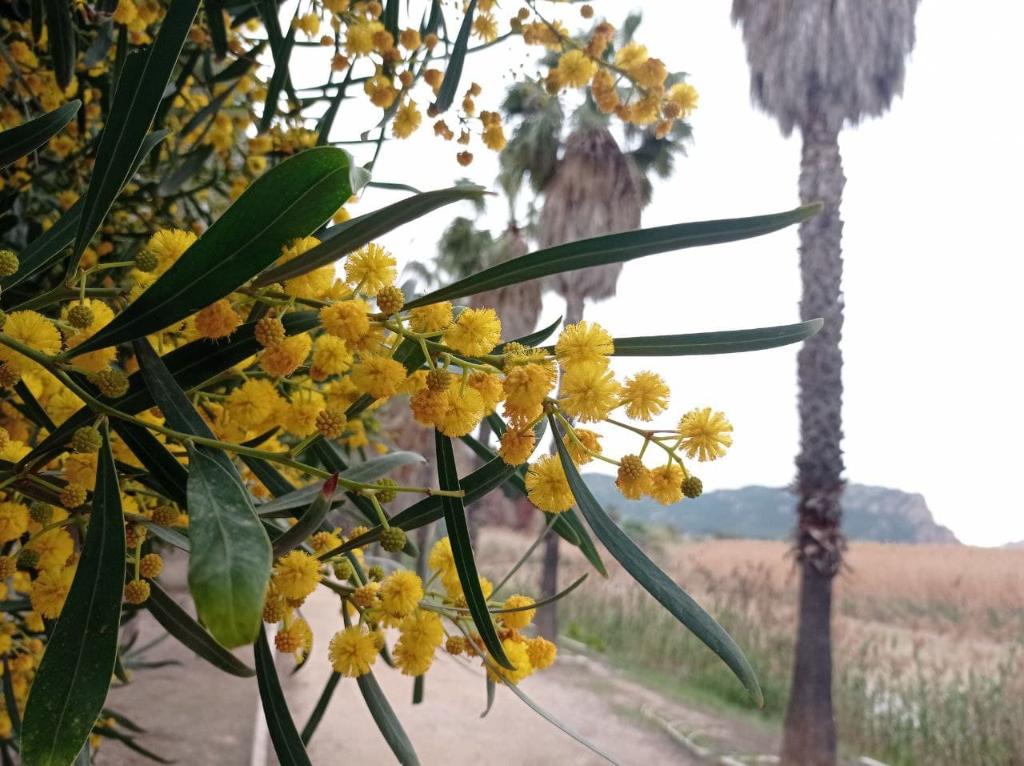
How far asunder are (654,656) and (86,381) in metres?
5.42

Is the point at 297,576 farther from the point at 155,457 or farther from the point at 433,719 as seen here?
the point at 433,719

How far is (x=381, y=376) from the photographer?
14.0 inches

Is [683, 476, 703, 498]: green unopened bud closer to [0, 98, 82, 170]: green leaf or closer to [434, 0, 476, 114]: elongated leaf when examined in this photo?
[0, 98, 82, 170]: green leaf

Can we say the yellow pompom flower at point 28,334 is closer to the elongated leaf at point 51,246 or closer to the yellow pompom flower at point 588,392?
the elongated leaf at point 51,246

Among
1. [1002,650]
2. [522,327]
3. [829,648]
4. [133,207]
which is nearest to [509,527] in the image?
[522,327]

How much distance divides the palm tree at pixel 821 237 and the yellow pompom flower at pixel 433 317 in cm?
390

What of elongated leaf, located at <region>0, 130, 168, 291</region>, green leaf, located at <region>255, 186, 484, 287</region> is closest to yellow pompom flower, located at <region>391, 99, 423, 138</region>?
elongated leaf, located at <region>0, 130, 168, 291</region>

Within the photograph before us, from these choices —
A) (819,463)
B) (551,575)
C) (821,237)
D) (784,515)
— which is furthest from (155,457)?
(551,575)

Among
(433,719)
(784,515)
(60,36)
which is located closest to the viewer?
(60,36)

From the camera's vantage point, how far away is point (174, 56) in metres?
0.30

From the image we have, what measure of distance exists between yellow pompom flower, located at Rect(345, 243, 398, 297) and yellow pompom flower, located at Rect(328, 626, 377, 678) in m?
0.22

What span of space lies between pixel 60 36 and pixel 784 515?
5.20 m

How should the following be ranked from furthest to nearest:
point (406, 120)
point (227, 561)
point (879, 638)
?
point (879, 638)
point (406, 120)
point (227, 561)

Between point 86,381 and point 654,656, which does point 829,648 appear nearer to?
point 654,656
